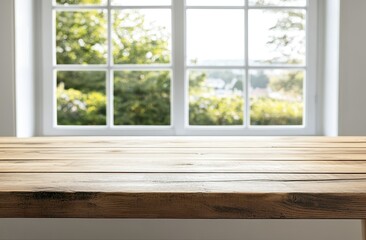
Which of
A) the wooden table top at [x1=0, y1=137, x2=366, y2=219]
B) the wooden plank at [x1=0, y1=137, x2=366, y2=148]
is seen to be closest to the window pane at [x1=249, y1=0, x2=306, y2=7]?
the wooden plank at [x1=0, y1=137, x2=366, y2=148]

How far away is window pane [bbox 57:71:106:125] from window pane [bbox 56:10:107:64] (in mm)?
355

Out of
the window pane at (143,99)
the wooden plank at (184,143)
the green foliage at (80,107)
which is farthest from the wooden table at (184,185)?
the green foliage at (80,107)

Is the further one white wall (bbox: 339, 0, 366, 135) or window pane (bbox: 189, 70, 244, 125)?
window pane (bbox: 189, 70, 244, 125)

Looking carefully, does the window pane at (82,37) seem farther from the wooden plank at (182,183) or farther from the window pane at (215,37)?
the wooden plank at (182,183)

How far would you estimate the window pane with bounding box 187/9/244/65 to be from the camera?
2689 mm

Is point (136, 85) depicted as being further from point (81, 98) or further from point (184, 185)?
point (184, 185)

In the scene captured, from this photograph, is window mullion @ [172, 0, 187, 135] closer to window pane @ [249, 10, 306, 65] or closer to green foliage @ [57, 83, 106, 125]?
window pane @ [249, 10, 306, 65]

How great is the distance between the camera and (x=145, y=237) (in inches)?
97.2

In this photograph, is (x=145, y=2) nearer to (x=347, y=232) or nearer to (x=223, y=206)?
(x=347, y=232)

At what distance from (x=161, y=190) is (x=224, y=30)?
185cm

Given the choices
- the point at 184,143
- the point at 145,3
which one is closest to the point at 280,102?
the point at 145,3

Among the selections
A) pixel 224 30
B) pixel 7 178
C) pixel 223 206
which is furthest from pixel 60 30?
pixel 223 206

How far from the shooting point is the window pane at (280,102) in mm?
2902

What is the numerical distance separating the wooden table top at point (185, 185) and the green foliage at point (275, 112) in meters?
1.42
